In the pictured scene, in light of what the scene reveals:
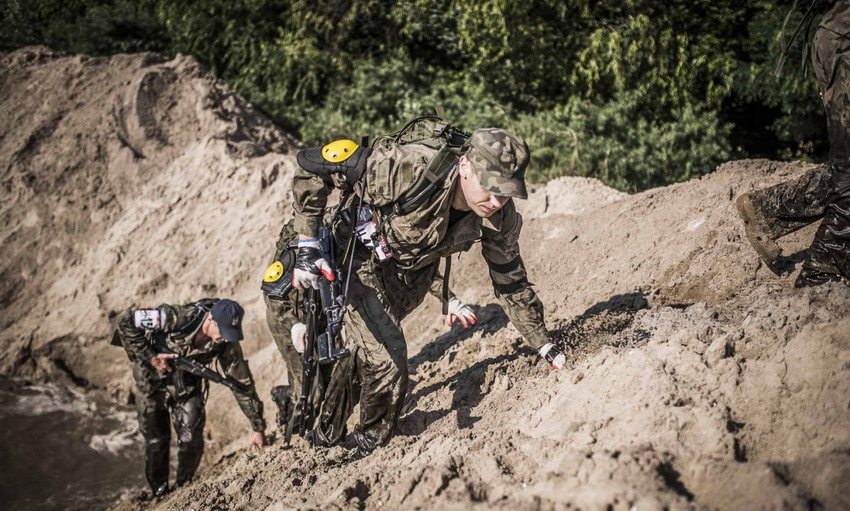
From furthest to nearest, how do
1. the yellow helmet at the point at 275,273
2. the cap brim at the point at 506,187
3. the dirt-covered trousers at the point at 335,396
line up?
the yellow helmet at the point at 275,273, the dirt-covered trousers at the point at 335,396, the cap brim at the point at 506,187

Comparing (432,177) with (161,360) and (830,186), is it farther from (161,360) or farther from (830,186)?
(161,360)

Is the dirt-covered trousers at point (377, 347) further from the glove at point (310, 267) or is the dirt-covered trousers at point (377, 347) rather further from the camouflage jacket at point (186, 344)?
the camouflage jacket at point (186, 344)

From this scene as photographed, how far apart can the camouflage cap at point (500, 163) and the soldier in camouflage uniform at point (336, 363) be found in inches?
40.4

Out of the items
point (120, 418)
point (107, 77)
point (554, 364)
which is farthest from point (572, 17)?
point (120, 418)

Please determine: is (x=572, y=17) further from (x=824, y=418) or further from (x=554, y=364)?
(x=824, y=418)

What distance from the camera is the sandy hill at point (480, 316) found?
2.68 m

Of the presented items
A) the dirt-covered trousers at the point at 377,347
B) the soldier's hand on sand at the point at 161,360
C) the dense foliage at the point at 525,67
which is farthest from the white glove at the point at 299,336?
the dense foliage at the point at 525,67

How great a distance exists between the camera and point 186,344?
4.97 meters

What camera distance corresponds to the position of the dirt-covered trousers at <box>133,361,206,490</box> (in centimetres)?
512

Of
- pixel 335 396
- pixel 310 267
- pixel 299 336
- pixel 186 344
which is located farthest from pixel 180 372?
pixel 310 267

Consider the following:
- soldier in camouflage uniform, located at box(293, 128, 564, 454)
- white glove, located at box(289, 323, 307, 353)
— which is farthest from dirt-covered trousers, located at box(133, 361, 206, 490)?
soldier in camouflage uniform, located at box(293, 128, 564, 454)

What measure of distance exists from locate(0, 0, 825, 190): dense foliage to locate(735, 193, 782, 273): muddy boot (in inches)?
161

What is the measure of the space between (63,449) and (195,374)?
7.53ft

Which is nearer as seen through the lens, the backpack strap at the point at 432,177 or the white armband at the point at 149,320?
the backpack strap at the point at 432,177
